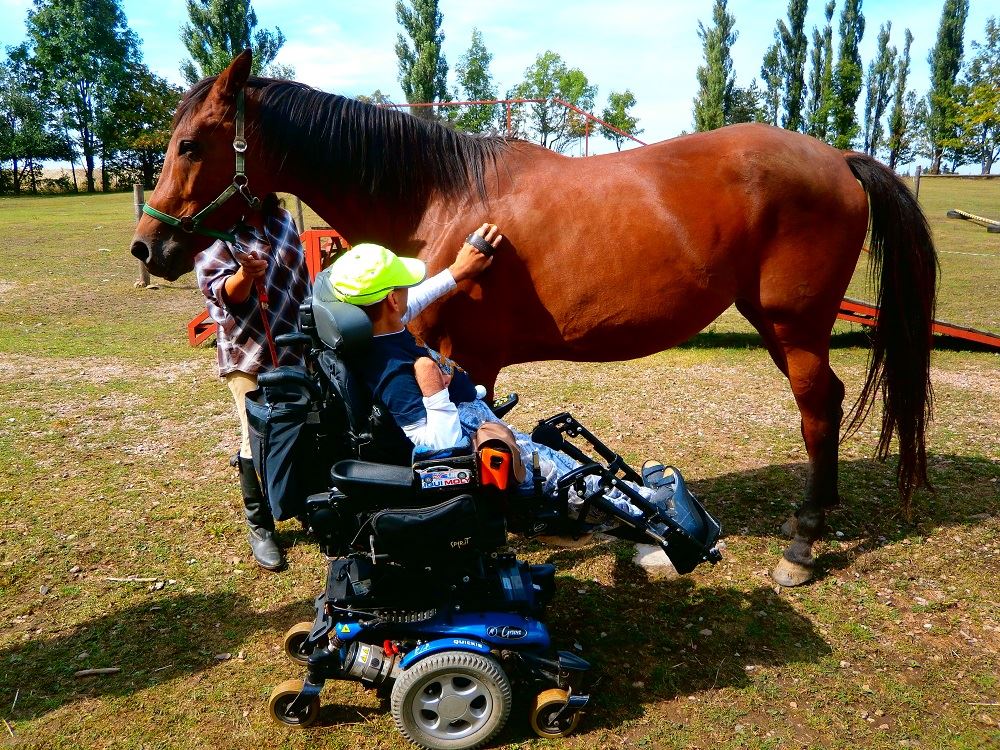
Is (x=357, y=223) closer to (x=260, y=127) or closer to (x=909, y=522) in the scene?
(x=260, y=127)

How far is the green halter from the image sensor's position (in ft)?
9.57

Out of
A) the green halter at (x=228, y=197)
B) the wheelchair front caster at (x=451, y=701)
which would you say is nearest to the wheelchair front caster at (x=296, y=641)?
the wheelchair front caster at (x=451, y=701)

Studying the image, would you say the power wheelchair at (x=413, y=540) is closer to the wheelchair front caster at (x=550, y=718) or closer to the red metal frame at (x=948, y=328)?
the wheelchair front caster at (x=550, y=718)

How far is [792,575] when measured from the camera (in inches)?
138

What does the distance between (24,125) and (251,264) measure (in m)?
51.0

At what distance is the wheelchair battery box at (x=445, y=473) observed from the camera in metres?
2.21

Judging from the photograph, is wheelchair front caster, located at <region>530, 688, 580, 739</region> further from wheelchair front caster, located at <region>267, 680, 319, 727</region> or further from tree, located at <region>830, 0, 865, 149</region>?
tree, located at <region>830, 0, 865, 149</region>

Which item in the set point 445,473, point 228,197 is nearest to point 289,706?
point 445,473

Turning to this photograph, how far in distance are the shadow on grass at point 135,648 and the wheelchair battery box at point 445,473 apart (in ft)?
4.92

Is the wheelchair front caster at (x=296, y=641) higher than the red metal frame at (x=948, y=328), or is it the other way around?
the red metal frame at (x=948, y=328)

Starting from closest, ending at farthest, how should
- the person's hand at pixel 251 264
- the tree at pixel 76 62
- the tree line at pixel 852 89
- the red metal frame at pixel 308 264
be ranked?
the person's hand at pixel 251 264
the red metal frame at pixel 308 264
the tree line at pixel 852 89
the tree at pixel 76 62

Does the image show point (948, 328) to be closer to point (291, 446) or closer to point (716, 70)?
point (291, 446)

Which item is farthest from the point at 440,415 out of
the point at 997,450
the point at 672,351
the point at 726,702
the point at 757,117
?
the point at 757,117

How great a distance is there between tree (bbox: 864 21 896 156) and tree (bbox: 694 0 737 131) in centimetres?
1881
